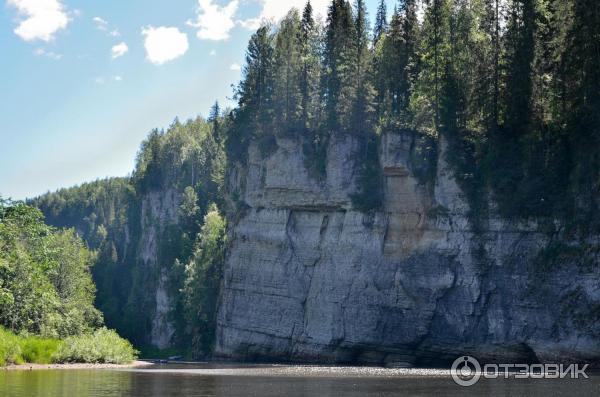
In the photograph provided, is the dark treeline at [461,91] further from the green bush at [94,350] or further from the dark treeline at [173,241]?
the green bush at [94,350]

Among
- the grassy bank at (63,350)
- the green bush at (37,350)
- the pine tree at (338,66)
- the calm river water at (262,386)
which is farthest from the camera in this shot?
the pine tree at (338,66)

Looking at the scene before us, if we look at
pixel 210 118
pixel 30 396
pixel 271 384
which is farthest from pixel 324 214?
pixel 210 118

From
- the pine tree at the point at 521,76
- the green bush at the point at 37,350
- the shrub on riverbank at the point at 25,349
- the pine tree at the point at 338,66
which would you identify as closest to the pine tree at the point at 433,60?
the pine tree at the point at 338,66

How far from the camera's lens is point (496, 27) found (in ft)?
192

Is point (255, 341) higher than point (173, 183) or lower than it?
lower

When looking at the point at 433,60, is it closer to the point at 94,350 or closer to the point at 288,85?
the point at 288,85

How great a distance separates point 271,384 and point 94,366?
16.2 m

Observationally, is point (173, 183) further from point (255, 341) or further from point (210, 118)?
point (255, 341)

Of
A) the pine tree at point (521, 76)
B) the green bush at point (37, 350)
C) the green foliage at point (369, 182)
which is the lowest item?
the green bush at point (37, 350)

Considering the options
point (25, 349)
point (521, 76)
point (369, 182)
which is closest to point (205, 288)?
point (369, 182)

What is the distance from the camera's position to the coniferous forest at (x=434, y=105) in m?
51.6

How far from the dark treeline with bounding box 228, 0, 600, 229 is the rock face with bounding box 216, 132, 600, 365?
186 cm

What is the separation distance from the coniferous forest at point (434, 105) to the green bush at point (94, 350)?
22.1 metres

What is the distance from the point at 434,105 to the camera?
62.1 metres
